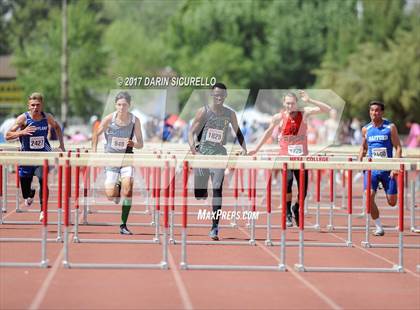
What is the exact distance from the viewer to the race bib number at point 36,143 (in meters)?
15.1

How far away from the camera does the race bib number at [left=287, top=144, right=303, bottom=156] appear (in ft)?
52.2

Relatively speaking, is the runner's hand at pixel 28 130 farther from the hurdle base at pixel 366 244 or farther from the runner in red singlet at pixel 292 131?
the hurdle base at pixel 366 244

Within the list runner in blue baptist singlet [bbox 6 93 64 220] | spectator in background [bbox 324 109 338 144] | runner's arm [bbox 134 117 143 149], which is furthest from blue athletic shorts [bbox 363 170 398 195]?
spectator in background [bbox 324 109 338 144]

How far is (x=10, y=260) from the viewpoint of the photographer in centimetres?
1149

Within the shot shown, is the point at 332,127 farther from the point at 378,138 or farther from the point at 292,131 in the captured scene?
the point at 378,138

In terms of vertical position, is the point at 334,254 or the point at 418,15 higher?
the point at 418,15

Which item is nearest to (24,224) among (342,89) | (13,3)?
(342,89)

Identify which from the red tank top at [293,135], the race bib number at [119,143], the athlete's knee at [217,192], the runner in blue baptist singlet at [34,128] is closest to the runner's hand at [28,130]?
the runner in blue baptist singlet at [34,128]

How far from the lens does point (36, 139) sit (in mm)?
15148

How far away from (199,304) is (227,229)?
7.10 m

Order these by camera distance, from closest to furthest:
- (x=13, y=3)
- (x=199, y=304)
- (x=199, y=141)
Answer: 1. (x=199, y=304)
2. (x=199, y=141)
3. (x=13, y=3)

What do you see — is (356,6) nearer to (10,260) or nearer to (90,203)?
(90,203)

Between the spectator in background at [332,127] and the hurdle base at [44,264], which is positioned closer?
the hurdle base at [44,264]

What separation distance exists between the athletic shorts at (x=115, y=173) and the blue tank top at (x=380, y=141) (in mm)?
3804
